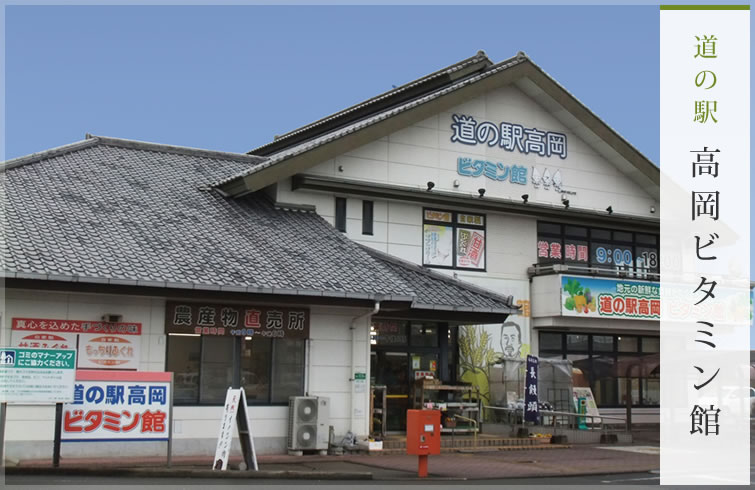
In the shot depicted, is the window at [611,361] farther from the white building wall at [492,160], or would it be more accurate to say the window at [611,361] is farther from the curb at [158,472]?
the curb at [158,472]

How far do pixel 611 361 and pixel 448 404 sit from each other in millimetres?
5822

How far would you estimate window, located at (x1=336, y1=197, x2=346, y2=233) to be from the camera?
72.2ft

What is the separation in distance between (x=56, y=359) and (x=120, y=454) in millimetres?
3655

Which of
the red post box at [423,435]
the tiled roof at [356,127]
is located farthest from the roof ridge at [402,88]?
the red post box at [423,435]

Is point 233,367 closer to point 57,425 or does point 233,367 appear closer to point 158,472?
point 158,472

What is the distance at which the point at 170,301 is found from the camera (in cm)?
1706

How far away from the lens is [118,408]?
1388 cm

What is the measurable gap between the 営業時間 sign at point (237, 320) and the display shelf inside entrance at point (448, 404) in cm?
399

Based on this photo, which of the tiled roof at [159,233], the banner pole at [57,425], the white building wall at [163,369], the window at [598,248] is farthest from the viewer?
the window at [598,248]

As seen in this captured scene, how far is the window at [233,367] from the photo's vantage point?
17.3 m

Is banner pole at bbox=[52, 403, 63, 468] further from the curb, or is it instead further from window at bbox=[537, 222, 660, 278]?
window at bbox=[537, 222, 660, 278]

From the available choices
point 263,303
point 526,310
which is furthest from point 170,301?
point 526,310

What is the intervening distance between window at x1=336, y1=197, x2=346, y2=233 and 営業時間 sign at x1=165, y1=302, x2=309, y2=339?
4.10 meters

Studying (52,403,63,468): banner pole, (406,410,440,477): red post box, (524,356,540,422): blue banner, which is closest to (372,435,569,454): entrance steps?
(524,356,540,422): blue banner
